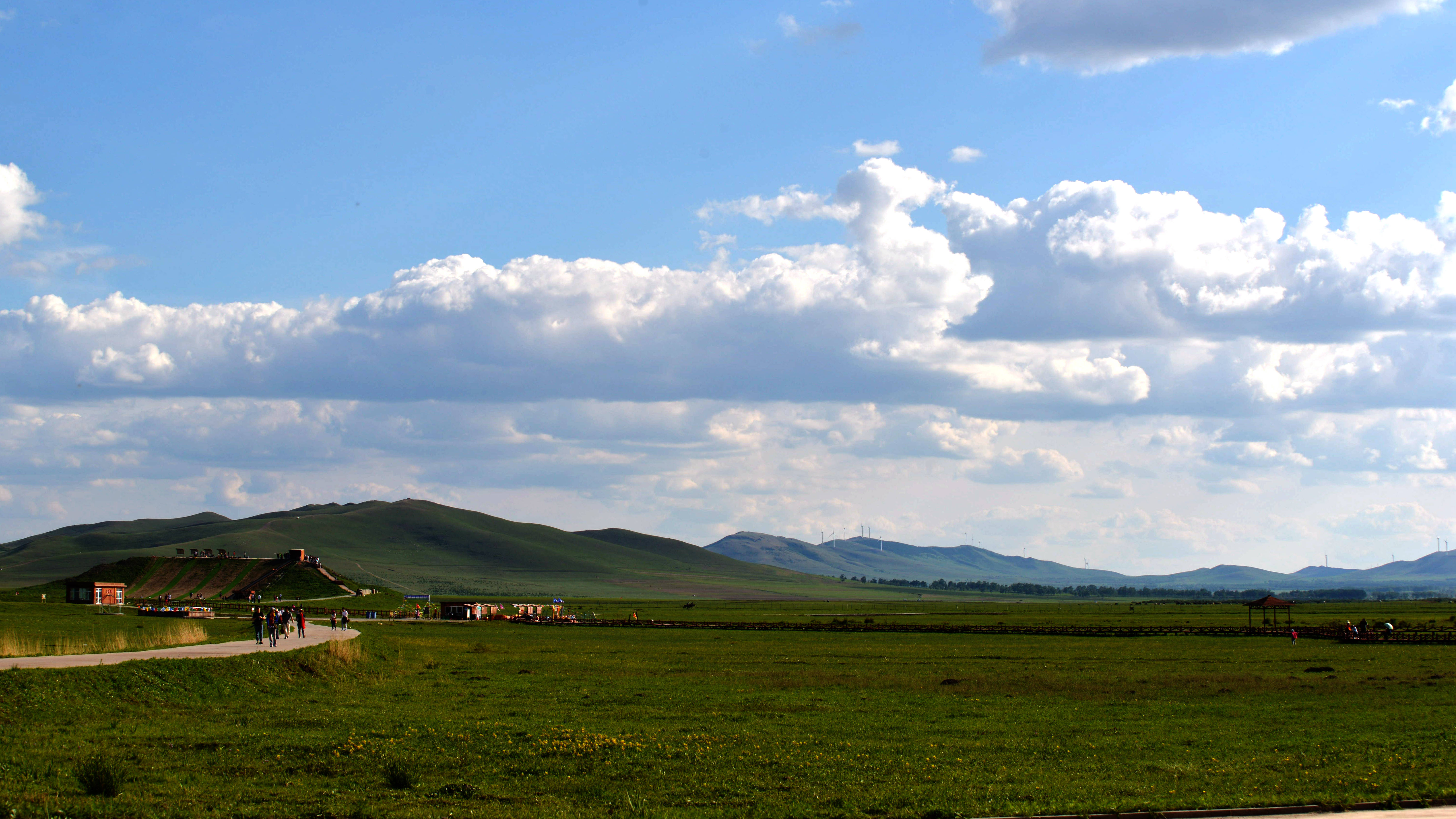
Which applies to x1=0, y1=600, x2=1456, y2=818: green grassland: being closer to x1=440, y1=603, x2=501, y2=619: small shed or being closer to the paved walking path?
the paved walking path

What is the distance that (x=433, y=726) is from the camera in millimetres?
28234

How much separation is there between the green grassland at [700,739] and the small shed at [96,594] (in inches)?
4370

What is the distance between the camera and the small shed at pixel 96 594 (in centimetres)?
14075

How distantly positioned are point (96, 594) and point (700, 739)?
142 m

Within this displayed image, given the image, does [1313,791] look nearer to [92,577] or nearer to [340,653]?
[340,653]

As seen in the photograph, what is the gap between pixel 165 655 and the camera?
40.2 m

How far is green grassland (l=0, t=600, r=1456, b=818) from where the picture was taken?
64.6ft

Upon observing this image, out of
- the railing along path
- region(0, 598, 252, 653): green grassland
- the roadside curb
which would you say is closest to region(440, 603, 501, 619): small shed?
the railing along path

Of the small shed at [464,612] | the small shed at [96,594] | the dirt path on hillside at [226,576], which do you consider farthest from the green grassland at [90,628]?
the dirt path on hillside at [226,576]

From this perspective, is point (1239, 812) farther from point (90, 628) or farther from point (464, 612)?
point (464, 612)

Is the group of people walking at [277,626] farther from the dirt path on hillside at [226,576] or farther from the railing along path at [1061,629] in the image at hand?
the dirt path on hillside at [226,576]

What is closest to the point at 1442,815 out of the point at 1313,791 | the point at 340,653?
the point at 1313,791

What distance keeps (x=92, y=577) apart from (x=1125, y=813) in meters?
201

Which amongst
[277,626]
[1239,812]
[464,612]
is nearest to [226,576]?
[464,612]
